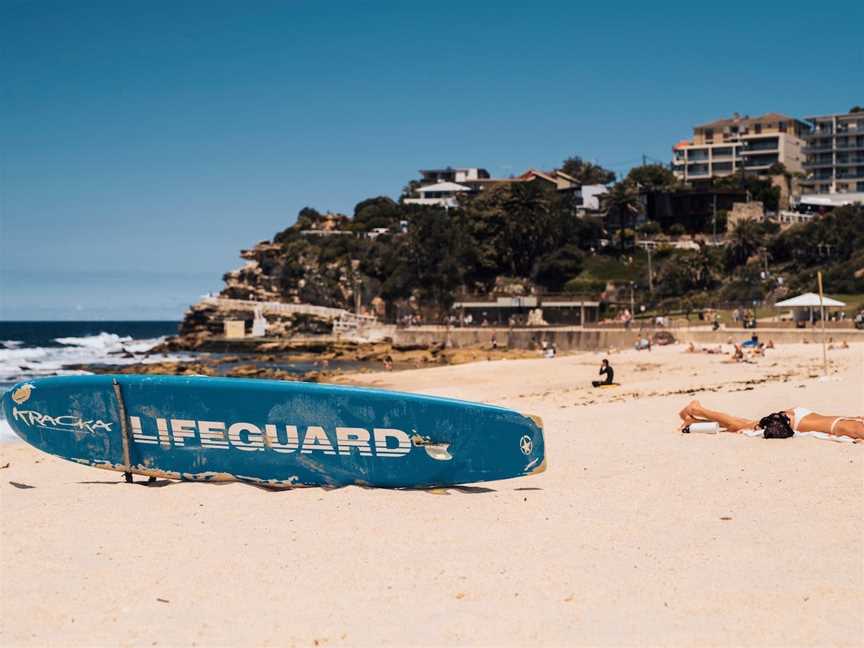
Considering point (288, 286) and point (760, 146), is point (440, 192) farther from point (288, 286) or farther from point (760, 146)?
point (760, 146)

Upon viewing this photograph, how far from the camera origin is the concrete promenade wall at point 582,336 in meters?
34.1

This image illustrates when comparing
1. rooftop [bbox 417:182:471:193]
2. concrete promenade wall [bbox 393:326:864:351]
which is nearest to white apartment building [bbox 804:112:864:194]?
rooftop [bbox 417:182:471:193]

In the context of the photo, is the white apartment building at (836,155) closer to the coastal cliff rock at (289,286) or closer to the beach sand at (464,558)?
the coastal cliff rock at (289,286)

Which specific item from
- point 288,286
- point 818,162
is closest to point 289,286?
point 288,286

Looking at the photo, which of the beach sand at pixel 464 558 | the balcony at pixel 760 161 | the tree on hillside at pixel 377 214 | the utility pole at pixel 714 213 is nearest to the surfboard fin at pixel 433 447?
the beach sand at pixel 464 558

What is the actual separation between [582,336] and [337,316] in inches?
1238

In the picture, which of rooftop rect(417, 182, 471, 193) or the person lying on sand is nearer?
the person lying on sand

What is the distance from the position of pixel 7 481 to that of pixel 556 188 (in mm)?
90479

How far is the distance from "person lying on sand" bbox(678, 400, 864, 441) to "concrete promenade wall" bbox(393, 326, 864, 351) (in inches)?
962

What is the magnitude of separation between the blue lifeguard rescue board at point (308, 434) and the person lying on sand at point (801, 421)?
12.6 ft

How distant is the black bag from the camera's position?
983cm

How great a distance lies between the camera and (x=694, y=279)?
64.9 meters

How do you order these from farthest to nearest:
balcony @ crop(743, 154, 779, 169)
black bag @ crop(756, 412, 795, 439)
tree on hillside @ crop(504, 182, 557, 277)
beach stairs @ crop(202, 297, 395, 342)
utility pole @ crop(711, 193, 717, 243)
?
balcony @ crop(743, 154, 779, 169) < utility pole @ crop(711, 193, 717, 243) < tree on hillside @ crop(504, 182, 557, 277) < beach stairs @ crop(202, 297, 395, 342) < black bag @ crop(756, 412, 795, 439)

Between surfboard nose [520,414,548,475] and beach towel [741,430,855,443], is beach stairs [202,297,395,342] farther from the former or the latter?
surfboard nose [520,414,548,475]
